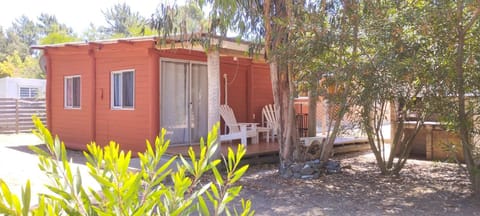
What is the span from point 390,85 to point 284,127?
85.0 inches

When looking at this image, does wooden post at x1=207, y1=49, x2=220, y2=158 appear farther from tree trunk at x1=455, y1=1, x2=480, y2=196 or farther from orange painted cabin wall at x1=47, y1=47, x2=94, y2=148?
tree trunk at x1=455, y1=1, x2=480, y2=196

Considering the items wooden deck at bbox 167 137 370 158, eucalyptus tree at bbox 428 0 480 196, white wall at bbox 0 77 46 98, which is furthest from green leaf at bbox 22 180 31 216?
white wall at bbox 0 77 46 98

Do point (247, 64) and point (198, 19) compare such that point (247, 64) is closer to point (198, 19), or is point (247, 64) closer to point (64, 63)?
point (198, 19)

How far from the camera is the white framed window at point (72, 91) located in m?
9.99

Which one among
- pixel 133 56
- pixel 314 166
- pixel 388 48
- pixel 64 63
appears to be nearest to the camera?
pixel 388 48

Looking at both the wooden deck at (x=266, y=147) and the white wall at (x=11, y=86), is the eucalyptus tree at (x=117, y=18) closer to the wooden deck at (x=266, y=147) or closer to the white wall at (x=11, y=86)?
the white wall at (x=11, y=86)

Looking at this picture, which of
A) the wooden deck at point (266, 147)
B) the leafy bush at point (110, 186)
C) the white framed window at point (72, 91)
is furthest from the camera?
the white framed window at point (72, 91)

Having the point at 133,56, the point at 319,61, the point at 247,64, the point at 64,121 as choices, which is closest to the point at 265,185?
the point at 319,61

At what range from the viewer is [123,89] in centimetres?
886

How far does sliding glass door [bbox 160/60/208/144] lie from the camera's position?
8562 mm

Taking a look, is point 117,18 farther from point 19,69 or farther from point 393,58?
point 393,58

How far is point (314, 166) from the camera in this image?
6.57 m

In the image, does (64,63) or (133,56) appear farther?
(64,63)

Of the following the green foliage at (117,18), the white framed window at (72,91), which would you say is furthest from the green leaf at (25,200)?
the green foliage at (117,18)
